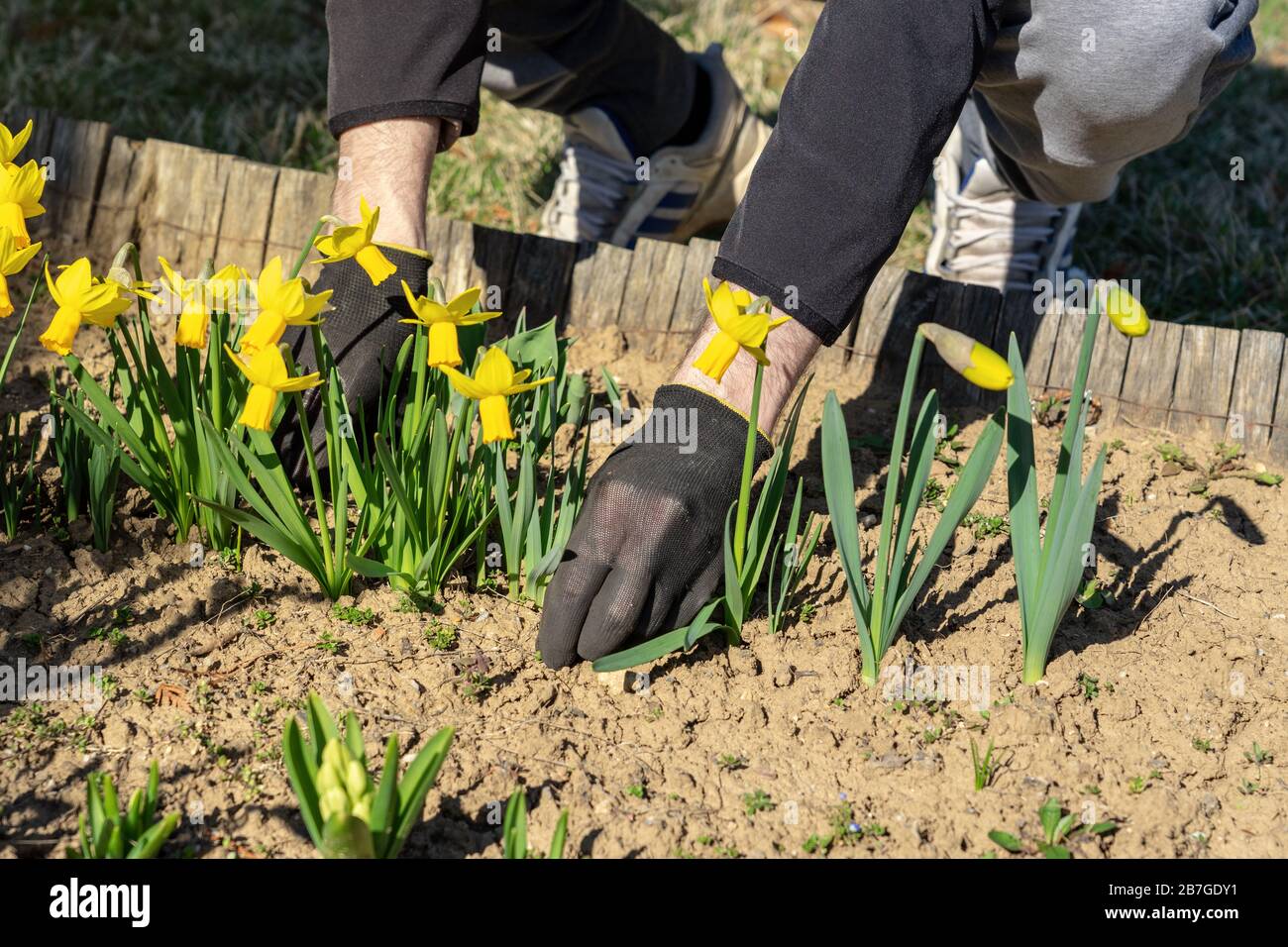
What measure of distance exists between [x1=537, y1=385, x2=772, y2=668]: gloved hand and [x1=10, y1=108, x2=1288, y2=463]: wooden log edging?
0.80 metres

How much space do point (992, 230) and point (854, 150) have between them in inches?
46.0

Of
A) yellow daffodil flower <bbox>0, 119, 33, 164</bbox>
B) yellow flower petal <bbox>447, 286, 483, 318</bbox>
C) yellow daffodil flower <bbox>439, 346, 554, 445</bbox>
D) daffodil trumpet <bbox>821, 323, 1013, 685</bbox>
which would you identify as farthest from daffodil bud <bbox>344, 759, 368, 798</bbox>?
yellow daffodil flower <bbox>0, 119, 33, 164</bbox>

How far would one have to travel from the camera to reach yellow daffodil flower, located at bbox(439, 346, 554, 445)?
4.42 feet

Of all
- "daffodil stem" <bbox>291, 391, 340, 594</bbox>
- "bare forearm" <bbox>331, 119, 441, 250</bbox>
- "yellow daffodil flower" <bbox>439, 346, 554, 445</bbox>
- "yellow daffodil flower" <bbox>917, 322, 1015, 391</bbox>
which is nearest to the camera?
"yellow daffodil flower" <bbox>917, 322, 1015, 391</bbox>

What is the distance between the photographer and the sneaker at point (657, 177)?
8.88ft

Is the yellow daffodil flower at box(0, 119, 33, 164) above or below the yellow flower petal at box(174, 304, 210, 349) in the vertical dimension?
above

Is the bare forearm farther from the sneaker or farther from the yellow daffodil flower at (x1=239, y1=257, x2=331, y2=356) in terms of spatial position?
the sneaker

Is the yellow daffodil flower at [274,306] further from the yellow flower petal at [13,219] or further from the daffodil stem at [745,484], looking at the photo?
the daffodil stem at [745,484]

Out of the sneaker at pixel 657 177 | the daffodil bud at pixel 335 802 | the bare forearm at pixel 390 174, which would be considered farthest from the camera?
the sneaker at pixel 657 177

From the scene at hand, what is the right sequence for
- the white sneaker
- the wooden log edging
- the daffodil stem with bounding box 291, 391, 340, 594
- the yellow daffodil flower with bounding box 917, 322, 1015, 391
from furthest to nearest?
the white sneaker < the wooden log edging < the daffodil stem with bounding box 291, 391, 340, 594 < the yellow daffodil flower with bounding box 917, 322, 1015, 391

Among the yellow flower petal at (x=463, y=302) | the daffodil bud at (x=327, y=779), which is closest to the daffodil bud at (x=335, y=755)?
the daffodil bud at (x=327, y=779)

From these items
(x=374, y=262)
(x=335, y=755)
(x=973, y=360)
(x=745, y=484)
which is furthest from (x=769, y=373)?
(x=335, y=755)

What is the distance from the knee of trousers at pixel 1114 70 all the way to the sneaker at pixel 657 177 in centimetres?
84

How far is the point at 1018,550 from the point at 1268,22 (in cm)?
348
